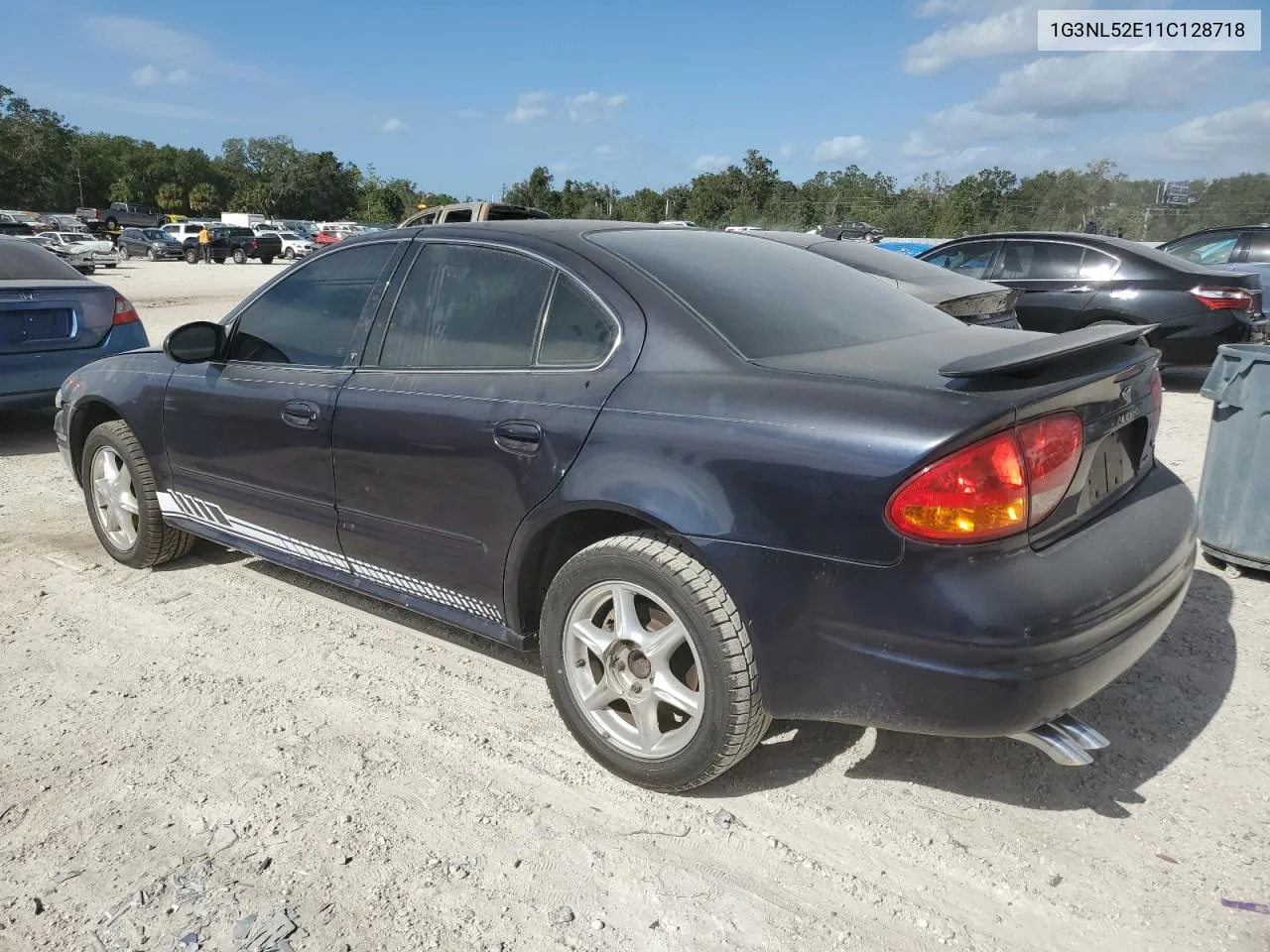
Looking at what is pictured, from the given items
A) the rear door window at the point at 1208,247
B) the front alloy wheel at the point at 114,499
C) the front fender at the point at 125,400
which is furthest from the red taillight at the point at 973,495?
the rear door window at the point at 1208,247

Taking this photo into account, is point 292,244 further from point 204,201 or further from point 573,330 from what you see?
point 204,201

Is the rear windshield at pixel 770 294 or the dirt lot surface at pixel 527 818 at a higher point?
the rear windshield at pixel 770 294

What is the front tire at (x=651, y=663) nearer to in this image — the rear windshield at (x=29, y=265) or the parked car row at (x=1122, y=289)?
the rear windshield at (x=29, y=265)

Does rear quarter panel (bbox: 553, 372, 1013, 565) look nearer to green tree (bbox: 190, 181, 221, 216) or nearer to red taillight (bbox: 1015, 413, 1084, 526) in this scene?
red taillight (bbox: 1015, 413, 1084, 526)

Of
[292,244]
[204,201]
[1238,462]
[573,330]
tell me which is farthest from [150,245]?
[204,201]

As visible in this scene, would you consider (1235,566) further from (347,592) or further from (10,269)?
(10,269)

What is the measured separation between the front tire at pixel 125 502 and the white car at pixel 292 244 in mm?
40540

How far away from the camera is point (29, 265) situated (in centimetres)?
723

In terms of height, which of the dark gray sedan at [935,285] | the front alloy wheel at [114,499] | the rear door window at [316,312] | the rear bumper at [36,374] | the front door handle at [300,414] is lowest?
the front alloy wheel at [114,499]

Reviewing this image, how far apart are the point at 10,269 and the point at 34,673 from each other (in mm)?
4936

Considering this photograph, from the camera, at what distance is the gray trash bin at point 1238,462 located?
13.1 ft

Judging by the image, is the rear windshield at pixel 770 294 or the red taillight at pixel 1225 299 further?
the red taillight at pixel 1225 299

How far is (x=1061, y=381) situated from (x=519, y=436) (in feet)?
4.89

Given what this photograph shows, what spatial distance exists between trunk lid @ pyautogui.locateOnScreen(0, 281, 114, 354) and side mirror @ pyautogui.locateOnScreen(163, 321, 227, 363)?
3707mm
